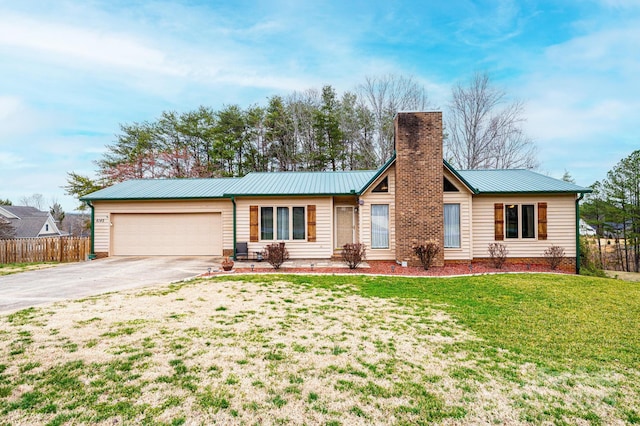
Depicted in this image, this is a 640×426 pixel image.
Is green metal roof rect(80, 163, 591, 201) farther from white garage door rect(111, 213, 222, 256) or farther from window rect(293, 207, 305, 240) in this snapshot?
white garage door rect(111, 213, 222, 256)

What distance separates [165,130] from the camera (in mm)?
25250

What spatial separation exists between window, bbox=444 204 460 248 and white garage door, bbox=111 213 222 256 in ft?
32.7

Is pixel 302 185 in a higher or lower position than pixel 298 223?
higher

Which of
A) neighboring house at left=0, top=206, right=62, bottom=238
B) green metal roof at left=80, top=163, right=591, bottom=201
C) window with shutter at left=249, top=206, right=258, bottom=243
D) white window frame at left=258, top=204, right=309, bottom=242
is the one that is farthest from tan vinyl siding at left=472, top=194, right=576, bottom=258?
neighboring house at left=0, top=206, right=62, bottom=238

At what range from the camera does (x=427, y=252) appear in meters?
10.6

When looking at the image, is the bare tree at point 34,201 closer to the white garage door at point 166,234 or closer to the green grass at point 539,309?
the white garage door at point 166,234

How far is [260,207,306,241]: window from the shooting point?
41.4 ft

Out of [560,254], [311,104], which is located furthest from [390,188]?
[311,104]

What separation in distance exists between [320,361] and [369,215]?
8816mm

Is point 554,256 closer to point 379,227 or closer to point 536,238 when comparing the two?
point 536,238

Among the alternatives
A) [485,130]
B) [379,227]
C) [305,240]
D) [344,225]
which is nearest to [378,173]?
[379,227]

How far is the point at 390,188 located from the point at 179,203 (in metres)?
9.62

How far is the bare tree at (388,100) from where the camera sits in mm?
23016

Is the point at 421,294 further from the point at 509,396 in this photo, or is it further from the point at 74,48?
the point at 74,48
